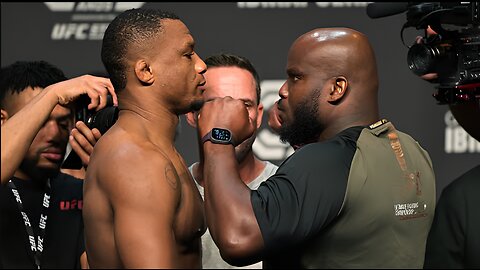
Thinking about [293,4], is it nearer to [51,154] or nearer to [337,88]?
[51,154]

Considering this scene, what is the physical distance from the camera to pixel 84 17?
13.5ft

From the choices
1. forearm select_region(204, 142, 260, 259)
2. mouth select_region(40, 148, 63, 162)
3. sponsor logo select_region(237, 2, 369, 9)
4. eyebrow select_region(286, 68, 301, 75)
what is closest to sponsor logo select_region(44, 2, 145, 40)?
sponsor logo select_region(237, 2, 369, 9)

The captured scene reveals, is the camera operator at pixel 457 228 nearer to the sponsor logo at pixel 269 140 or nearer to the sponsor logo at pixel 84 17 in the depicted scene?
the sponsor logo at pixel 269 140

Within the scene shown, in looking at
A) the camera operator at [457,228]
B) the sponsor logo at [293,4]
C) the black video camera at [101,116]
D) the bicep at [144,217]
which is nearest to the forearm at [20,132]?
the black video camera at [101,116]

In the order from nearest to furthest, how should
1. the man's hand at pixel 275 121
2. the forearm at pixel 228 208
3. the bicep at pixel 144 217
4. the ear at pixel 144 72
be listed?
the bicep at pixel 144 217 → the forearm at pixel 228 208 → the ear at pixel 144 72 → the man's hand at pixel 275 121

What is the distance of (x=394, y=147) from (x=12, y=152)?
2.99 feet

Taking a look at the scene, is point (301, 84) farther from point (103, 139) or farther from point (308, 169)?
point (103, 139)

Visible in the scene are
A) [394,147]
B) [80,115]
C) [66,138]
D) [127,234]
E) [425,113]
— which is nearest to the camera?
[127,234]

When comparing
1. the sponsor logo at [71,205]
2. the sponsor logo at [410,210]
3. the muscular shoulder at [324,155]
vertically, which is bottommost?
the sponsor logo at [71,205]

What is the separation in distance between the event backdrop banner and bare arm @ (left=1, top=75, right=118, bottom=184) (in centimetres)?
177

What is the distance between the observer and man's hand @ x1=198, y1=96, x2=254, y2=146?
2203 mm

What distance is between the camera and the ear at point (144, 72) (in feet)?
7.07

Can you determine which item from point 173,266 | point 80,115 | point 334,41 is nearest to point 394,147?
point 334,41

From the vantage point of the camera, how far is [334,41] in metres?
2.32
